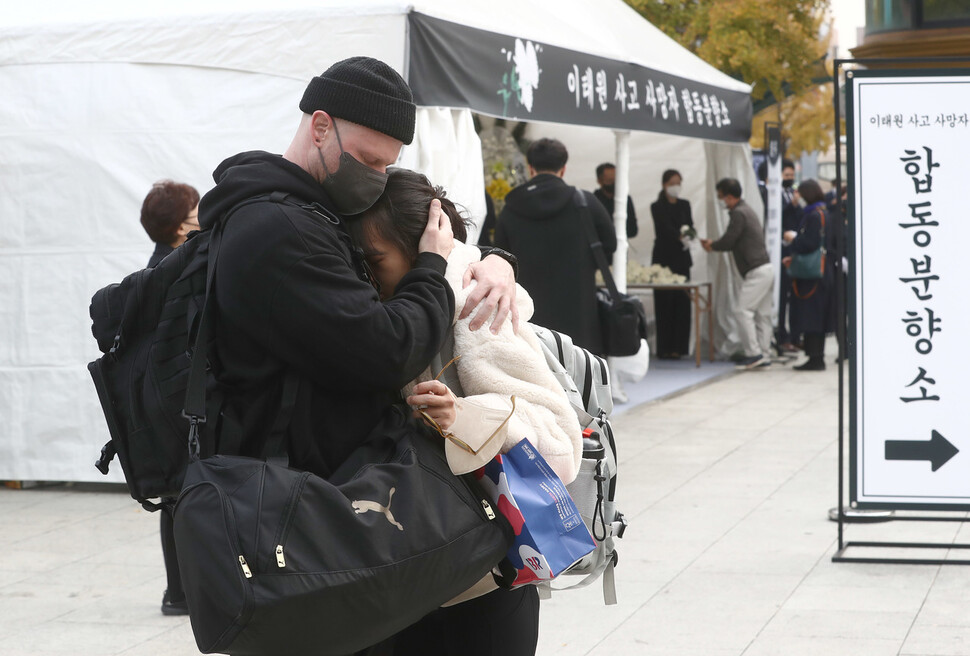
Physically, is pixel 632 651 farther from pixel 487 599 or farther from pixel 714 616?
pixel 487 599

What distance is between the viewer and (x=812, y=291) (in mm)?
12461

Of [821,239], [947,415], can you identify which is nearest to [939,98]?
[947,415]

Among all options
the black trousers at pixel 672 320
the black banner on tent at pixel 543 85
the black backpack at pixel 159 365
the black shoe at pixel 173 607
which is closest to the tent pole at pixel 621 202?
the black banner on tent at pixel 543 85

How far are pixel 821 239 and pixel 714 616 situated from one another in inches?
328

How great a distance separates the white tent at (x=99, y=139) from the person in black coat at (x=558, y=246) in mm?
1071

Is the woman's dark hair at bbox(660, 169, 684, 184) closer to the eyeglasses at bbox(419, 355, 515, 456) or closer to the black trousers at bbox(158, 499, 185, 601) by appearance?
the black trousers at bbox(158, 499, 185, 601)

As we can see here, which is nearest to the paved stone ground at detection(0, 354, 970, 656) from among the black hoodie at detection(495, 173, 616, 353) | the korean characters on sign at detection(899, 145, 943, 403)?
the korean characters on sign at detection(899, 145, 943, 403)

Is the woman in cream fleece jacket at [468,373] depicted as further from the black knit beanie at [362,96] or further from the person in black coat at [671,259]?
the person in black coat at [671,259]

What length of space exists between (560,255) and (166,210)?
11.4 ft

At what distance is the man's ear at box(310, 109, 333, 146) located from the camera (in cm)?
214

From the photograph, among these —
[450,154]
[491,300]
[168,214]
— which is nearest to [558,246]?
[450,154]

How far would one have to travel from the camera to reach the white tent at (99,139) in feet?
21.6

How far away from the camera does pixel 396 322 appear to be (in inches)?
79.4

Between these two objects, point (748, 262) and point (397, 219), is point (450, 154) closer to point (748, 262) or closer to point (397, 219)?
point (397, 219)
